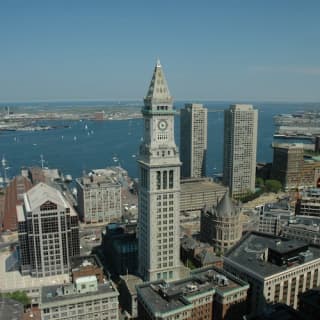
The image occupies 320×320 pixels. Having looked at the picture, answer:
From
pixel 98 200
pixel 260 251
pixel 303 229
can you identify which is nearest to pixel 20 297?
pixel 260 251

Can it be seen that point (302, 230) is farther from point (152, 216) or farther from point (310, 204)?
point (152, 216)

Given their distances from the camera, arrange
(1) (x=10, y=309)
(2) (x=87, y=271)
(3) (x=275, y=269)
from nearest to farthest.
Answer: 1. (3) (x=275, y=269)
2. (1) (x=10, y=309)
3. (2) (x=87, y=271)

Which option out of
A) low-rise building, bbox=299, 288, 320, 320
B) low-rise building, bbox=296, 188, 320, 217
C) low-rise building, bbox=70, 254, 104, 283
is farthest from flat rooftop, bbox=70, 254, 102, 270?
low-rise building, bbox=296, 188, 320, 217

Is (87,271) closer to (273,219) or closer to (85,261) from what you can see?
(85,261)

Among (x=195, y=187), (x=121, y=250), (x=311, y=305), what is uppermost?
(x=311, y=305)

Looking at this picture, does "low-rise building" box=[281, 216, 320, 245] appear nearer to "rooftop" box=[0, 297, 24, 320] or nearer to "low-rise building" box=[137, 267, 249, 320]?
"low-rise building" box=[137, 267, 249, 320]

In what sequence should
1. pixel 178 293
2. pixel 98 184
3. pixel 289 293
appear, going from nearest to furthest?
pixel 178 293
pixel 289 293
pixel 98 184

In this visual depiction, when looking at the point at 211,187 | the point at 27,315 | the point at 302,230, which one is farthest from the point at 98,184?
the point at 302,230
